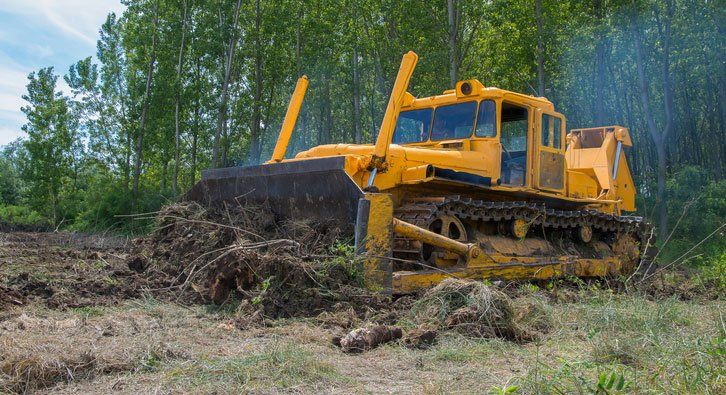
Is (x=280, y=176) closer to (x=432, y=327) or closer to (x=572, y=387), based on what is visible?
(x=432, y=327)

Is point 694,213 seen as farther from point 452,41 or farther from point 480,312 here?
point 480,312

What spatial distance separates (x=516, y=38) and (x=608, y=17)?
344 cm

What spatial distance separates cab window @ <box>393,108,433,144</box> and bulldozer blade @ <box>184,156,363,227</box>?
92.6 inches

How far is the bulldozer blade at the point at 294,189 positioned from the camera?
7812 mm

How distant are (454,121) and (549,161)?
5.73 ft

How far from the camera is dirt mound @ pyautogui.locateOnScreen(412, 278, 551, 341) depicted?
19.2 ft

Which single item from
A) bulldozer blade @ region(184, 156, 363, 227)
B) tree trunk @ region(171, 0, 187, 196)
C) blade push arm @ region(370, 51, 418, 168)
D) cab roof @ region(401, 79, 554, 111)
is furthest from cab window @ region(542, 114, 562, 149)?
tree trunk @ region(171, 0, 187, 196)

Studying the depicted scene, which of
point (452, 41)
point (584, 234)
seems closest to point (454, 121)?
point (584, 234)

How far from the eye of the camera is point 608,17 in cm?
2008

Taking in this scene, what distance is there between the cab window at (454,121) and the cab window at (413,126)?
150mm

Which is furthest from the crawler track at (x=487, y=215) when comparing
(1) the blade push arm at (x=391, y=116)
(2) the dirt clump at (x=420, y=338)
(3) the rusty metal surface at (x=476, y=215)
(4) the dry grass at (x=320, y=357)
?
(2) the dirt clump at (x=420, y=338)

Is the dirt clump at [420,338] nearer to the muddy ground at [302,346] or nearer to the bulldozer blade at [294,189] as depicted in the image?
the muddy ground at [302,346]

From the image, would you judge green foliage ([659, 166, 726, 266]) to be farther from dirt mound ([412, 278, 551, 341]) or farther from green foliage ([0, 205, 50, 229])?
green foliage ([0, 205, 50, 229])

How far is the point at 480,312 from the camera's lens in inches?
235
